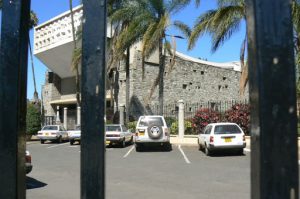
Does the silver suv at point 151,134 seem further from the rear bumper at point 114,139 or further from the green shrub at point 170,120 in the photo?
the green shrub at point 170,120

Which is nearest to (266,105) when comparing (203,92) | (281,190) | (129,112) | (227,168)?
(281,190)

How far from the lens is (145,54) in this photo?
29.5m

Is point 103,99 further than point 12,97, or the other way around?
point 12,97

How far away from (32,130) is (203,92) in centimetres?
1550

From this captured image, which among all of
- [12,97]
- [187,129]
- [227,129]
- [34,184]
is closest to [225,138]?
[227,129]

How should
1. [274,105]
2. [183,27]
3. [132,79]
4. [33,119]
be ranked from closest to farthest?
1. [274,105]
2. [183,27]
3. [132,79]
4. [33,119]

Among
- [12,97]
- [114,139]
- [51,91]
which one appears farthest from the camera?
[51,91]

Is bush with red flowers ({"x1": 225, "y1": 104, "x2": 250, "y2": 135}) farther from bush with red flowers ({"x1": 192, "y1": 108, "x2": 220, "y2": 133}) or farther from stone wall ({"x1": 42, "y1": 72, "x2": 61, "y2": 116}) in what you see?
stone wall ({"x1": 42, "y1": 72, "x2": 61, "y2": 116})

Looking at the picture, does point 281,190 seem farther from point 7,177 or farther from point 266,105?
point 7,177

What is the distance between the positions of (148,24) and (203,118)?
7.02 meters

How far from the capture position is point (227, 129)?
22188mm

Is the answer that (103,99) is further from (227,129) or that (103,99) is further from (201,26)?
(201,26)

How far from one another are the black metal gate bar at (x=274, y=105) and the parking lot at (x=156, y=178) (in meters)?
8.36

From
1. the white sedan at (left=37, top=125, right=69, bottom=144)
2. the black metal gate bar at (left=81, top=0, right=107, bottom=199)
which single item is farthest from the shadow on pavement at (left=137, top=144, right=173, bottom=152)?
the black metal gate bar at (left=81, top=0, right=107, bottom=199)
